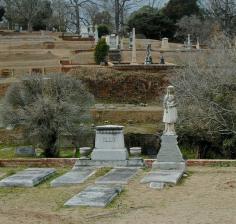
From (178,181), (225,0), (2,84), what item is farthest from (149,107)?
(225,0)

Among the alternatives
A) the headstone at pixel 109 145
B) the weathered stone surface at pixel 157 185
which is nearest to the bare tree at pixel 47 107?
the headstone at pixel 109 145

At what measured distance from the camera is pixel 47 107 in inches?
984

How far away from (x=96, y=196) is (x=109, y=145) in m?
5.22

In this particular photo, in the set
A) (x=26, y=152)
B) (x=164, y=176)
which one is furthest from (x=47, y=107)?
(x=164, y=176)

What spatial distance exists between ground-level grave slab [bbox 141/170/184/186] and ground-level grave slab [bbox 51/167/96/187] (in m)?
1.65

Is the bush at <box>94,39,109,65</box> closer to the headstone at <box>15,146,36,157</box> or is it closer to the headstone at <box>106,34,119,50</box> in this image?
the headstone at <box>106,34,119,50</box>

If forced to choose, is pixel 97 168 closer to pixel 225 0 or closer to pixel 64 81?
pixel 64 81

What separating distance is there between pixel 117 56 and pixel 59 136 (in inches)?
789

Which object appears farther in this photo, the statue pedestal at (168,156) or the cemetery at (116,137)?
the statue pedestal at (168,156)

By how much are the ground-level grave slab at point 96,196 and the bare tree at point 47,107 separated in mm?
10192

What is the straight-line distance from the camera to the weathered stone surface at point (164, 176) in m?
15.5

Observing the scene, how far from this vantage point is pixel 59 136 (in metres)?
25.7

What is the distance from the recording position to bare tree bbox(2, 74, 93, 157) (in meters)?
25.0

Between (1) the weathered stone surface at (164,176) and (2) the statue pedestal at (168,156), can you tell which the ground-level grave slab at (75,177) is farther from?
(2) the statue pedestal at (168,156)
